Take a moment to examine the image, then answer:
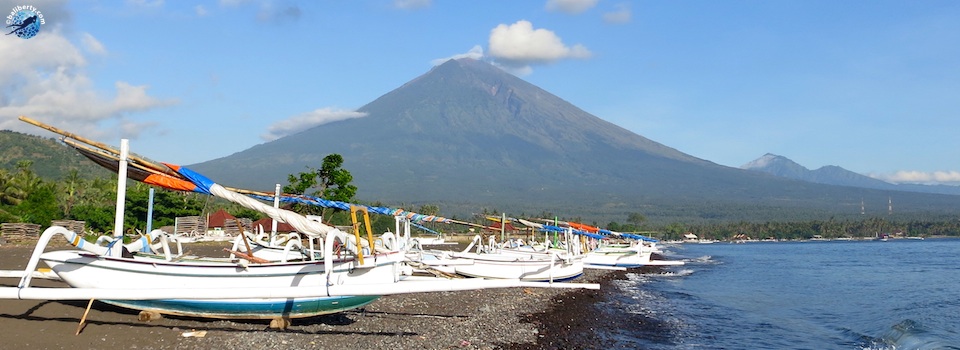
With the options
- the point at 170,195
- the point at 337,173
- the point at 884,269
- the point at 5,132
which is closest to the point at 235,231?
the point at 170,195

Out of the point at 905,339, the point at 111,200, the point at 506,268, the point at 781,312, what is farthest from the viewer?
the point at 111,200

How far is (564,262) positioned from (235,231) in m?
30.6

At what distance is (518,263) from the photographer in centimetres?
2588

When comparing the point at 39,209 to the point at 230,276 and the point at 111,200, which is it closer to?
the point at 111,200

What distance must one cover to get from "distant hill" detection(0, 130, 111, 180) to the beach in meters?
100.0

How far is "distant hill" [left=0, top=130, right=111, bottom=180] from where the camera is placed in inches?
4092

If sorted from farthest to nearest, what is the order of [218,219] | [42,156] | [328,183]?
[42,156] → [218,219] → [328,183]

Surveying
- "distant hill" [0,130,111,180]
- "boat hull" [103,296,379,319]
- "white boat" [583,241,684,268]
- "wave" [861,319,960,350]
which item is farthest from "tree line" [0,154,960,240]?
"distant hill" [0,130,111,180]

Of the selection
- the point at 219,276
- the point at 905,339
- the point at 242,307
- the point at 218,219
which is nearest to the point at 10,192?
the point at 218,219

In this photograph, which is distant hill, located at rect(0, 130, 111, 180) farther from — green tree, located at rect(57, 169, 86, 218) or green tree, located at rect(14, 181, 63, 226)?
green tree, located at rect(14, 181, 63, 226)

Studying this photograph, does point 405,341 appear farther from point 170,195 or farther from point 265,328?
point 170,195

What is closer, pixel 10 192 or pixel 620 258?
pixel 620 258

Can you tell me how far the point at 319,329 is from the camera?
13.7 metres

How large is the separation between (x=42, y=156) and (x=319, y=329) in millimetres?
114787
